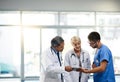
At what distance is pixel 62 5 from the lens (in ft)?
24.0

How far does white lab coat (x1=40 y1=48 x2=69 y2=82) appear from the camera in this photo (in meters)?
3.02

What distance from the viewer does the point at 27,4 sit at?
7227mm

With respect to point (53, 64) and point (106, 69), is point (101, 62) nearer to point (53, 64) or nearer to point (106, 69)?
point (106, 69)

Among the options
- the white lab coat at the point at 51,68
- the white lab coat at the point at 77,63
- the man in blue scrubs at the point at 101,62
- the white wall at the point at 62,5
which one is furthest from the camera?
the white wall at the point at 62,5

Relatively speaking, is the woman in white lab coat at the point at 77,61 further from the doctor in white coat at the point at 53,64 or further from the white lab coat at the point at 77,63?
the doctor in white coat at the point at 53,64

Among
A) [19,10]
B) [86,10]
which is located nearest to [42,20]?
[19,10]

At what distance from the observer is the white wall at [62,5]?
7.22 meters

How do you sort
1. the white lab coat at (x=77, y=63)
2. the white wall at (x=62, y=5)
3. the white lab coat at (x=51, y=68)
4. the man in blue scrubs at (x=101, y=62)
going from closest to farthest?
the man in blue scrubs at (x=101, y=62)
the white lab coat at (x=51, y=68)
the white lab coat at (x=77, y=63)
the white wall at (x=62, y=5)

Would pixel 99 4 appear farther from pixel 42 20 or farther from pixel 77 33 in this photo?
pixel 42 20

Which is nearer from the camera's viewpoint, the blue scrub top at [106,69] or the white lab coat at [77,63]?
the blue scrub top at [106,69]

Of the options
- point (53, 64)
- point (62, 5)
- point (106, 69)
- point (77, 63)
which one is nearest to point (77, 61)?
point (77, 63)

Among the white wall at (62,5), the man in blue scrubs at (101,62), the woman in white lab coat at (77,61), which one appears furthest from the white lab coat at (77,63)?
the white wall at (62,5)

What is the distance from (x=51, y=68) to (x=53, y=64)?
63 millimetres

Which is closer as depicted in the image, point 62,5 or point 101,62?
point 101,62
